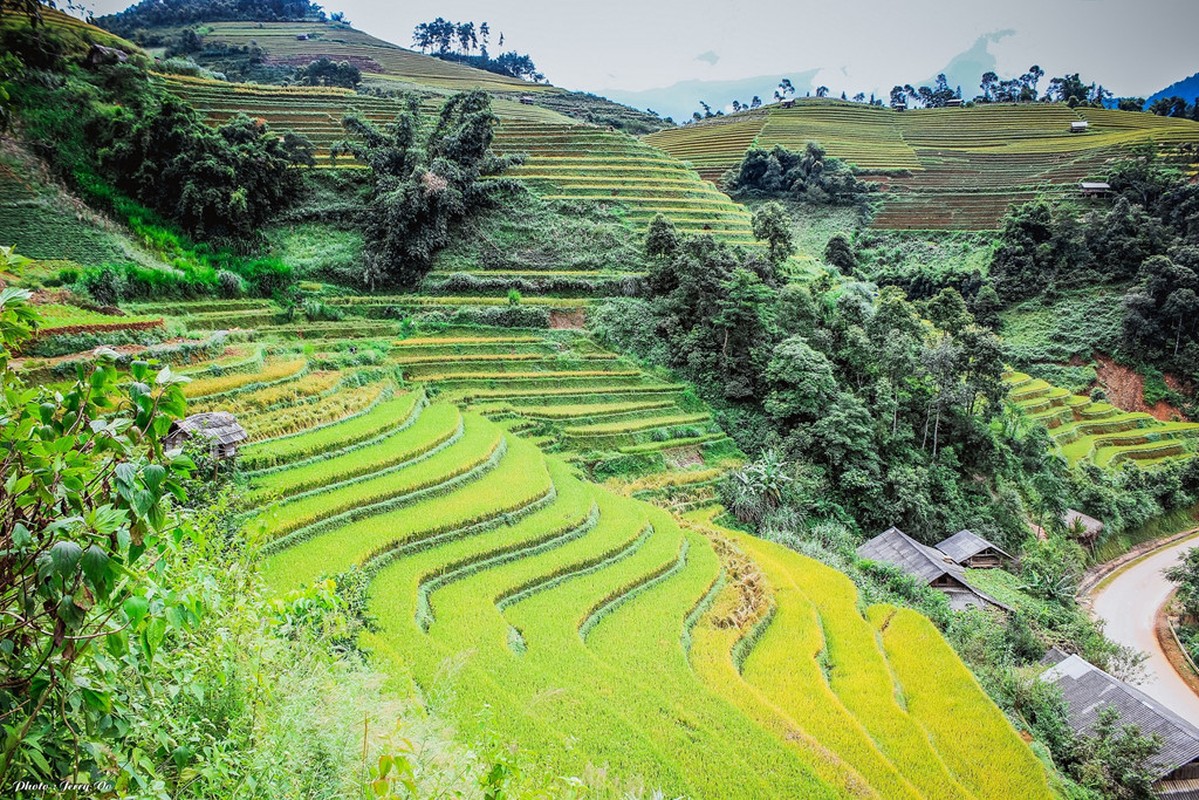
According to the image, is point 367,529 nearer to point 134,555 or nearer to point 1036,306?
point 134,555

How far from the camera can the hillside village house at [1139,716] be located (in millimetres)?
13156

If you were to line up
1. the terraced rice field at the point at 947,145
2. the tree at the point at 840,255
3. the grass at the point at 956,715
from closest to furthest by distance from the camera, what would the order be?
the grass at the point at 956,715
the tree at the point at 840,255
the terraced rice field at the point at 947,145

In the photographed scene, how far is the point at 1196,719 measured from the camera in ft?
57.6

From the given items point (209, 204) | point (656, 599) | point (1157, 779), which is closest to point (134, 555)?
point (656, 599)

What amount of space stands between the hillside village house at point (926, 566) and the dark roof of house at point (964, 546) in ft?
3.79

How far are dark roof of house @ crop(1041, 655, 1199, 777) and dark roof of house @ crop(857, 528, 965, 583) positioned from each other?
3511 mm

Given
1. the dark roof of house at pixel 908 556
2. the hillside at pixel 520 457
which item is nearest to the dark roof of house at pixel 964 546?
the dark roof of house at pixel 908 556

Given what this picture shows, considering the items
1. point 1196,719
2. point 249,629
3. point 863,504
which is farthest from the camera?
point 863,504

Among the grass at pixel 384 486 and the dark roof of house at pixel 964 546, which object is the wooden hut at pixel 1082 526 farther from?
the grass at pixel 384 486

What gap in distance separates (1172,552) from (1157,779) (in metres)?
18.9

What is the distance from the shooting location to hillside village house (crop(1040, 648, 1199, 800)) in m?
13.2

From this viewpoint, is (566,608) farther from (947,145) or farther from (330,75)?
(947,145)
